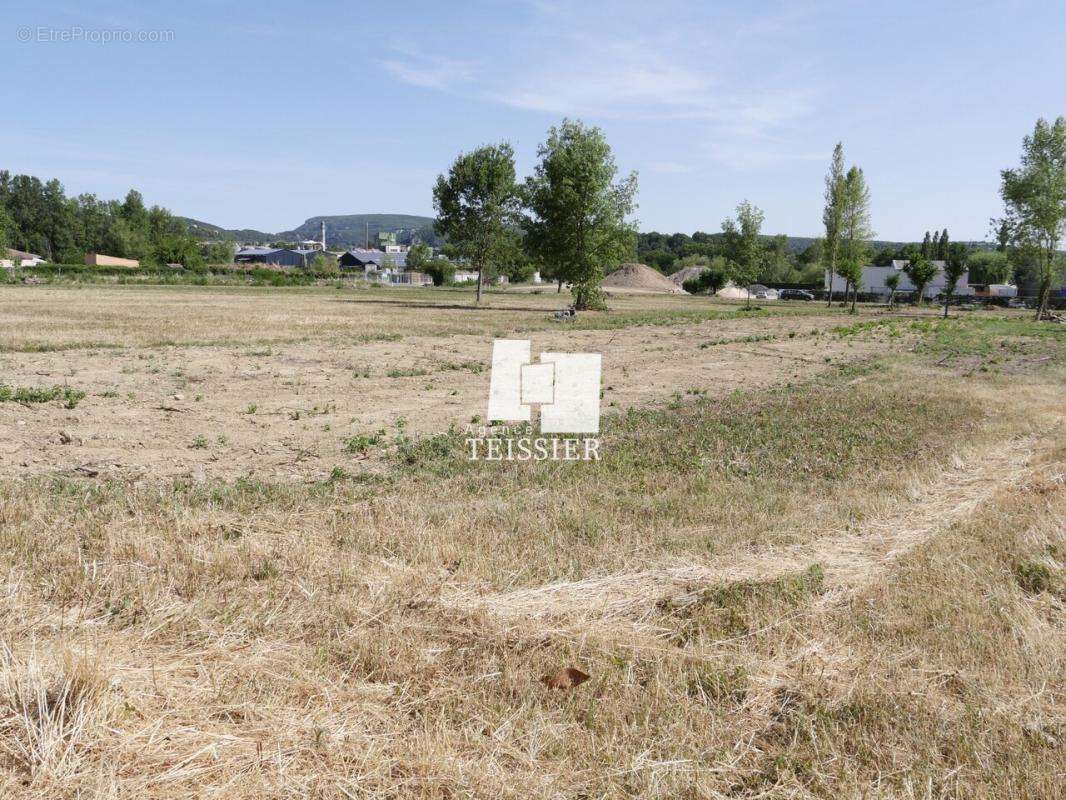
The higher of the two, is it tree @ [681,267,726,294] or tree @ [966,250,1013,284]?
tree @ [966,250,1013,284]

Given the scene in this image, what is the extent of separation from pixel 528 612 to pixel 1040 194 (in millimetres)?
56007

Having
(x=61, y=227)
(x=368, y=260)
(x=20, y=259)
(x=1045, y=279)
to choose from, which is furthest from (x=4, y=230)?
(x=1045, y=279)

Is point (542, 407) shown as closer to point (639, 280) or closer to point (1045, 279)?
point (1045, 279)

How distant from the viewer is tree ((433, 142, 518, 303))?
170 feet

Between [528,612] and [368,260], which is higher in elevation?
[368,260]

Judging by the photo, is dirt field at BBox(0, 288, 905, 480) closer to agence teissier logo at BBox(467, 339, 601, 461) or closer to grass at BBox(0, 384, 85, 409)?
grass at BBox(0, 384, 85, 409)

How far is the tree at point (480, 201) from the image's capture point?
51719mm

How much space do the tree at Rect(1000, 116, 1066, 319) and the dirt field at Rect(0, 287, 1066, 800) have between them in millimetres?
47092

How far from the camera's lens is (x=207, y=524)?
5.82 meters

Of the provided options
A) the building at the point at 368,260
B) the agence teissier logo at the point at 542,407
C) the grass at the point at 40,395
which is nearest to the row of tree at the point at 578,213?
the agence teissier logo at the point at 542,407

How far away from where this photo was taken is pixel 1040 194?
154 ft

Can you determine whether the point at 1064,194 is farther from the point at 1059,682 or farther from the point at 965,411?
the point at 1059,682

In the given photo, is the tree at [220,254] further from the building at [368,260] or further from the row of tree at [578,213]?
the row of tree at [578,213]

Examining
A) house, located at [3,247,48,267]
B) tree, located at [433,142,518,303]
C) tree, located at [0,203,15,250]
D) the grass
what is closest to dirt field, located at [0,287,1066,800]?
the grass
